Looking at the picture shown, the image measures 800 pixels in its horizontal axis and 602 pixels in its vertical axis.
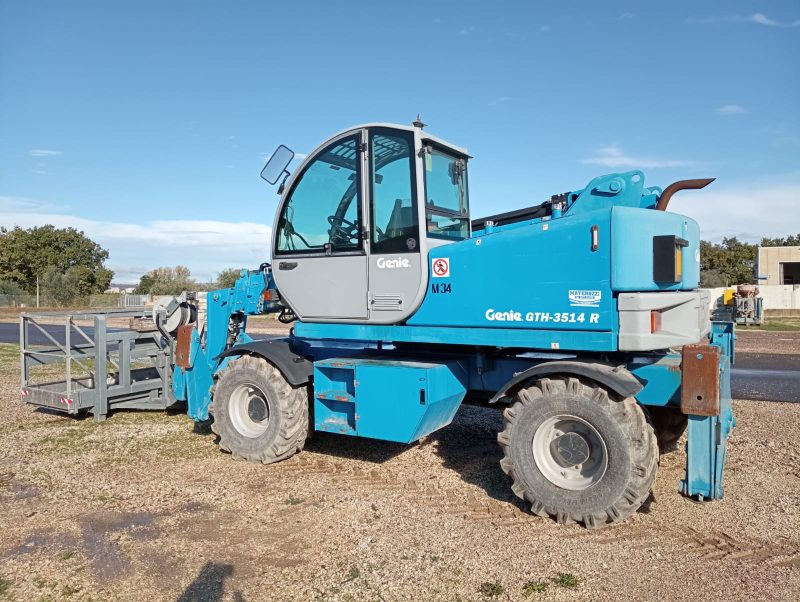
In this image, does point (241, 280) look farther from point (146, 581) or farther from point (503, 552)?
point (503, 552)

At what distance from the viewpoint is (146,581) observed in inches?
158

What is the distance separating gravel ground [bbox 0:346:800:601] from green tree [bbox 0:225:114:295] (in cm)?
5690

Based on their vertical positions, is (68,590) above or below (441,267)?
below

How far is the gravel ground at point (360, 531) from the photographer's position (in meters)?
3.90

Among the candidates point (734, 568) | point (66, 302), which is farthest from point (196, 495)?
point (66, 302)

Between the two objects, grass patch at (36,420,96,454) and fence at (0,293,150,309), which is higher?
fence at (0,293,150,309)

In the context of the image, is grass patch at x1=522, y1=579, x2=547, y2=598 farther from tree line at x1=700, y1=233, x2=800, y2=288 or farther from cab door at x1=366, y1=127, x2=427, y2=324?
tree line at x1=700, y1=233, x2=800, y2=288

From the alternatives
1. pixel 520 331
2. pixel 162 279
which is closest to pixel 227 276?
pixel 162 279

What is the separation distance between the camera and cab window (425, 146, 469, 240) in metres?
5.93

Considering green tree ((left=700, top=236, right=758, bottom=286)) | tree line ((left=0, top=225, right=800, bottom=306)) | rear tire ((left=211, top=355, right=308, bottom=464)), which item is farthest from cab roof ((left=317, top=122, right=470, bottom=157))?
green tree ((left=700, top=236, right=758, bottom=286))

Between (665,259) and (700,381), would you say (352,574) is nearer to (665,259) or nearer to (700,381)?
(700,381)

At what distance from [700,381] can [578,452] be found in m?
1.10

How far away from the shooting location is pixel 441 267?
18.6 ft

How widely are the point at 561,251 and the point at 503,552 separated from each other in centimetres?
237
